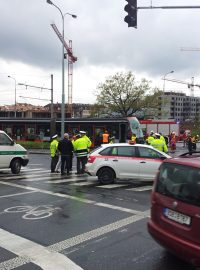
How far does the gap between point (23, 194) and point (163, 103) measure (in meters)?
63.3

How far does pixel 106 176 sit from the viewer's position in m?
13.8

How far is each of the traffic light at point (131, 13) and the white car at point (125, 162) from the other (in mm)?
4032

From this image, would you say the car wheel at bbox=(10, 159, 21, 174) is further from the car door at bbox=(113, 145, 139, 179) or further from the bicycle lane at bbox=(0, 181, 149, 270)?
the bicycle lane at bbox=(0, 181, 149, 270)

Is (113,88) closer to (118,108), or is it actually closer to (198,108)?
(118,108)

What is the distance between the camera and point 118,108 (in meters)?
69.1

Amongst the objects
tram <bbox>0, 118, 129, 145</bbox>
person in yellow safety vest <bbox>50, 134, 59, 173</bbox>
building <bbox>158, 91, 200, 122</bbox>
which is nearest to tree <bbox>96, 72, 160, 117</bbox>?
tram <bbox>0, 118, 129, 145</bbox>

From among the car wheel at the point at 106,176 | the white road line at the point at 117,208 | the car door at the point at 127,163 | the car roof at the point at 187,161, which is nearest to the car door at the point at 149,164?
→ the car door at the point at 127,163

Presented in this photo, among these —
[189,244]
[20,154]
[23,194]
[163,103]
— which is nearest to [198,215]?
[189,244]

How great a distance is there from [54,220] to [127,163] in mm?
5748

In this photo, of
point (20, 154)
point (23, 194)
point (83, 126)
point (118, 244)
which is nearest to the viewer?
point (118, 244)

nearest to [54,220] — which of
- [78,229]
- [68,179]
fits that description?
[78,229]

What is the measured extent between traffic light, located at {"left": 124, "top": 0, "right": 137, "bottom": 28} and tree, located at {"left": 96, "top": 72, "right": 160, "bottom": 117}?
55.7 metres

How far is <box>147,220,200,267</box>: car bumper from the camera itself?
16.4 ft

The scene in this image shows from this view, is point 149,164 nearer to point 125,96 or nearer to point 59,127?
point 59,127
